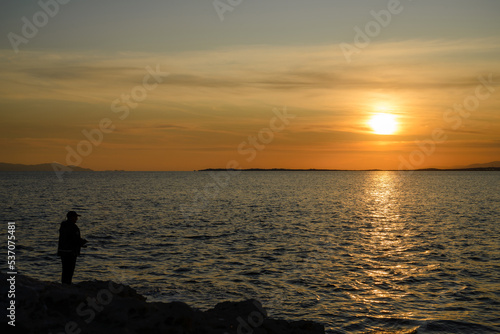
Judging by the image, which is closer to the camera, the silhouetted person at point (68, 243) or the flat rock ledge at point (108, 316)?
the flat rock ledge at point (108, 316)

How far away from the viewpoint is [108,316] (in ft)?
36.8

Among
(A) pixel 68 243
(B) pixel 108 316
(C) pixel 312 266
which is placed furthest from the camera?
(C) pixel 312 266

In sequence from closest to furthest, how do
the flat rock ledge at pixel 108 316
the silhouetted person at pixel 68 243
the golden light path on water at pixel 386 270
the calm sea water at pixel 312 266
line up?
the flat rock ledge at pixel 108 316 < the silhouetted person at pixel 68 243 < the calm sea water at pixel 312 266 < the golden light path on water at pixel 386 270

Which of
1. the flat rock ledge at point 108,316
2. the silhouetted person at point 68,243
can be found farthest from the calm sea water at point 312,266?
the silhouetted person at point 68,243

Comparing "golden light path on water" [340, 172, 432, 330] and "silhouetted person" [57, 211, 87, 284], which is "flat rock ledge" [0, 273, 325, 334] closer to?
"silhouetted person" [57, 211, 87, 284]

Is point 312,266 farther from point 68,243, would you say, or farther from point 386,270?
point 68,243

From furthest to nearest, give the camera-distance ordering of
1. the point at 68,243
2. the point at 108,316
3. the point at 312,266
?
the point at 312,266, the point at 68,243, the point at 108,316

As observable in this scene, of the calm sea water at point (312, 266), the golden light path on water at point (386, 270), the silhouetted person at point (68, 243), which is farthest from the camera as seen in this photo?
the golden light path on water at point (386, 270)

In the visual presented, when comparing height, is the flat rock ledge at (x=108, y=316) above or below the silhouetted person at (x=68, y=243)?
below

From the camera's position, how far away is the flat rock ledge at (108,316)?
10.6 m

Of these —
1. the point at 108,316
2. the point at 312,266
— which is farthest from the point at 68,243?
the point at 312,266

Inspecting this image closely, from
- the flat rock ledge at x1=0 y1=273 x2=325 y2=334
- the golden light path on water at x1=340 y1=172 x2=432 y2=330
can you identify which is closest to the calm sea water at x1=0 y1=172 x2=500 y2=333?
the golden light path on water at x1=340 y1=172 x2=432 y2=330

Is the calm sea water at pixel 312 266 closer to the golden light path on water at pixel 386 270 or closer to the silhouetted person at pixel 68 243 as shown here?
the golden light path on water at pixel 386 270

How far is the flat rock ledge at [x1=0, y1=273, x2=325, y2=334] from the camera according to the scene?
34.9 feet
